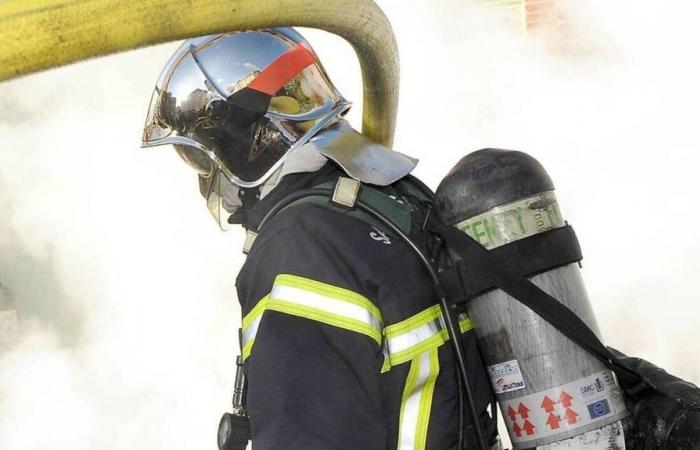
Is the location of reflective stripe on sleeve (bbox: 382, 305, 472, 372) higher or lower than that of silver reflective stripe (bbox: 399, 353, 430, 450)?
higher

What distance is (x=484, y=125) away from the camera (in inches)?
259

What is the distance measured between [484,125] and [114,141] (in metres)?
3.23

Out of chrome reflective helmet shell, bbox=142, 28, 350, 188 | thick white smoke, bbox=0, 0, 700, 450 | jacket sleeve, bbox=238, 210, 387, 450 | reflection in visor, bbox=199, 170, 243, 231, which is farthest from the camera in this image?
thick white smoke, bbox=0, 0, 700, 450

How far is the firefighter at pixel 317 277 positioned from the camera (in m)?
1.74

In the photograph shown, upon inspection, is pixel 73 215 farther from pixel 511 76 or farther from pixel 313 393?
pixel 313 393

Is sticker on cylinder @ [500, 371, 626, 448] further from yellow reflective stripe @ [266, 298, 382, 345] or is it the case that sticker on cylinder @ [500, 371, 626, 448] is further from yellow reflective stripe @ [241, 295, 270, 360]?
yellow reflective stripe @ [241, 295, 270, 360]

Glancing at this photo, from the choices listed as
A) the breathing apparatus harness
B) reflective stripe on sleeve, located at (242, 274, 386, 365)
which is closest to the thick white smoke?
the breathing apparatus harness

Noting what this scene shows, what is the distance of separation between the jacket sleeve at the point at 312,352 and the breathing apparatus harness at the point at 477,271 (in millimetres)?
163

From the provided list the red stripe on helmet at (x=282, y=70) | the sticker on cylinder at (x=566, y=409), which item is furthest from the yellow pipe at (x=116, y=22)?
the sticker on cylinder at (x=566, y=409)

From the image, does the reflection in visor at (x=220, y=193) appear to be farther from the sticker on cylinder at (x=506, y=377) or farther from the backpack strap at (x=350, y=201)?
the sticker on cylinder at (x=506, y=377)

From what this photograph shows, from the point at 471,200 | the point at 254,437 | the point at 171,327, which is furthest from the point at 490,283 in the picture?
the point at 171,327

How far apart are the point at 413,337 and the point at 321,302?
0.24 metres

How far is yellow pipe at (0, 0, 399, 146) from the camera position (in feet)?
4.42

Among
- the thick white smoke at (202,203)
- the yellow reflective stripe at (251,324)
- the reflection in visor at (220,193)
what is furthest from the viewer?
the thick white smoke at (202,203)
